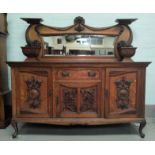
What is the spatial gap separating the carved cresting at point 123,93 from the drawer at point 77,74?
0.28 m

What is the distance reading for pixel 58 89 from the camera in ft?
8.67

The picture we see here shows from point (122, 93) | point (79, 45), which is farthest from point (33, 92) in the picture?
point (122, 93)

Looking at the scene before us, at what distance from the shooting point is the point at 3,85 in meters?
3.15

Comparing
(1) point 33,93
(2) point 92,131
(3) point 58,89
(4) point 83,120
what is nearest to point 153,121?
(2) point 92,131

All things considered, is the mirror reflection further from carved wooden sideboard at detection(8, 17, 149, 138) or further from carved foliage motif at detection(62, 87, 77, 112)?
carved foliage motif at detection(62, 87, 77, 112)

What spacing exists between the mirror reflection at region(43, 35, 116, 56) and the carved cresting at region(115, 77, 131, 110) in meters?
0.58

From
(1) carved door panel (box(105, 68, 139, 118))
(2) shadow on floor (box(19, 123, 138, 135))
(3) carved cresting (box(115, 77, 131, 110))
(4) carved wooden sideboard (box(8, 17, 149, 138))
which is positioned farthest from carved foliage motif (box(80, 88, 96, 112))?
(2) shadow on floor (box(19, 123, 138, 135))

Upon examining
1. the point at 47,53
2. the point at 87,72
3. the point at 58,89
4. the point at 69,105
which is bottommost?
Result: the point at 69,105

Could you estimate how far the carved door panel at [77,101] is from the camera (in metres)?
2.64

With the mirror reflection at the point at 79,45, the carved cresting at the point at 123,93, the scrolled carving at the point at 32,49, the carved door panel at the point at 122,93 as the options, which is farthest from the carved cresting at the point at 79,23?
the carved cresting at the point at 123,93

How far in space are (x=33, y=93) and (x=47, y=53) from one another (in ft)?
2.17

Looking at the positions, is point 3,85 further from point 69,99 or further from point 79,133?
→ point 79,133

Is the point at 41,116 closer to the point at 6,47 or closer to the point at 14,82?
the point at 14,82
